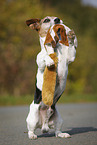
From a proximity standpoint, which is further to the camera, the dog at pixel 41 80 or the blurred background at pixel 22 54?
the blurred background at pixel 22 54

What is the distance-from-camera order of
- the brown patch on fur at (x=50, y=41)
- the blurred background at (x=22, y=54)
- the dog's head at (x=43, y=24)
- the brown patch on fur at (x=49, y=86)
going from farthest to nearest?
the blurred background at (x=22, y=54), the dog's head at (x=43, y=24), the brown patch on fur at (x=50, y=41), the brown patch on fur at (x=49, y=86)

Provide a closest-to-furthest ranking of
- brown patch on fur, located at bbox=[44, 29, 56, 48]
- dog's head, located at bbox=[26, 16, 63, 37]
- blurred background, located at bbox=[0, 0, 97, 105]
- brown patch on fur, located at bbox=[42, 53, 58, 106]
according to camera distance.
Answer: brown patch on fur, located at bbox=[42, 53, 58, 106], brown patch on fur, located at bbox=[44, 29, 56, 48], dog's head, located at bbox=[26, 16, 63, 37], blurred background, located at bbox=[0, 0, 97, 105]

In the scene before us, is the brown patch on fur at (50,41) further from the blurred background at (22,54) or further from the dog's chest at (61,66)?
the blurred background at (22,54)

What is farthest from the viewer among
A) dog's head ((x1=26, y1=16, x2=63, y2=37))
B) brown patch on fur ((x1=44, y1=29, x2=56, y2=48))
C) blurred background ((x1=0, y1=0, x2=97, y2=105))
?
blurred background ((x1=0, y1=0, x2=97, y2=105))

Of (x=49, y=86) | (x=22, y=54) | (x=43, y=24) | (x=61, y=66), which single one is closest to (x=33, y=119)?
(x=49, y=86)

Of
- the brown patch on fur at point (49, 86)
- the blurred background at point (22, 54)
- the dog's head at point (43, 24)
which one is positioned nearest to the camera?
the brown patch on fur at point (49, 86)

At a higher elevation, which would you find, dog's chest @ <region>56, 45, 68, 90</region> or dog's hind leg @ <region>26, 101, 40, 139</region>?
dog's chest @ <region>56, 45, 68, 90</region>

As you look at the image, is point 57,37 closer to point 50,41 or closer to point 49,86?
point 50,41

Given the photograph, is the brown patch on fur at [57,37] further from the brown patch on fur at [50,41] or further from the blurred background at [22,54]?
the blurred background at [22,54]

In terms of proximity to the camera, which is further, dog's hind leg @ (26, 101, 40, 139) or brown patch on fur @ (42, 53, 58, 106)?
dog's hind leg @ (26, 101, 40, 139)

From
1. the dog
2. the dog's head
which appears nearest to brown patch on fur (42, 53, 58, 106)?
the dog

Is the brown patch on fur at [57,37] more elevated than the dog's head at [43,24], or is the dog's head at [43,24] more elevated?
the dog's head at [43,24]

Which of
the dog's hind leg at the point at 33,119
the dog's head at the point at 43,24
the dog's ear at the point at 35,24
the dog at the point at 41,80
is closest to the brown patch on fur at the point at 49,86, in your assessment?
the dog at the point at 41,80

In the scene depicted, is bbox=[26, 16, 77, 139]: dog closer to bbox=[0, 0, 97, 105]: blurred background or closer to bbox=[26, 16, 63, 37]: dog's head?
bbox=[26, 16, 63, 37]: dog's head
